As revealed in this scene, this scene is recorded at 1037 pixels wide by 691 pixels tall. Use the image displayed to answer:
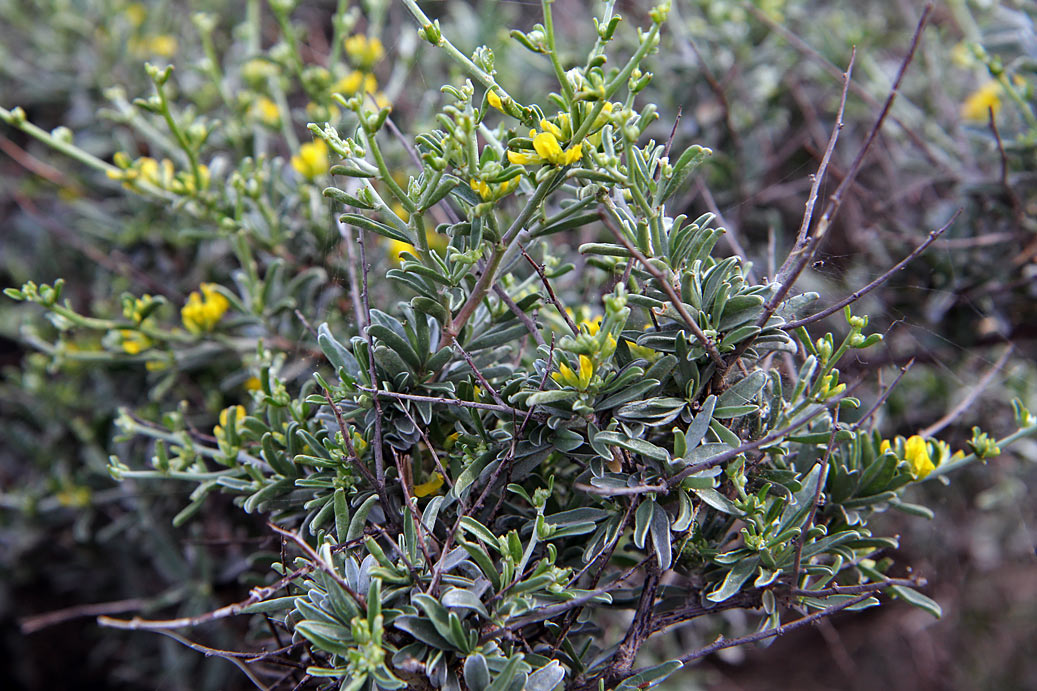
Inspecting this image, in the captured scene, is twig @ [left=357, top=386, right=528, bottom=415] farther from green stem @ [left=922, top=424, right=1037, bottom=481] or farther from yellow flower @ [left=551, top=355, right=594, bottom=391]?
green stem @ [left=922, top=424, right=1037, bottom=481]

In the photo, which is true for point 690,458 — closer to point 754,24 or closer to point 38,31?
point 754,24

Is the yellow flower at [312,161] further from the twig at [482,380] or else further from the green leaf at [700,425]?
the green leaf at [700,425]

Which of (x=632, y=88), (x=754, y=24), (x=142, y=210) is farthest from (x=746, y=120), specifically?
(x=142, y=210)

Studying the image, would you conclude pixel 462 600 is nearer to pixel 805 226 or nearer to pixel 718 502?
pixel 718 502

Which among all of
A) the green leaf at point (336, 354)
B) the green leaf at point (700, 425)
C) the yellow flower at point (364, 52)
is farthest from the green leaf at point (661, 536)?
the yellow flower at point (364, 52)

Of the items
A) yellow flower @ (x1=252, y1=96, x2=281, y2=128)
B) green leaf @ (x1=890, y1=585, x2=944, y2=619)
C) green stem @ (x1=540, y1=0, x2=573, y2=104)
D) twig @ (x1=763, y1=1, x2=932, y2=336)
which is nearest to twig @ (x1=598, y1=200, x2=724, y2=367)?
twig @ (x1=763, y1=1, x2=932, y2=336)
